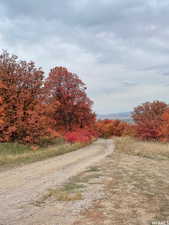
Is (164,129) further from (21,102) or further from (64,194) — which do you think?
(64,194)

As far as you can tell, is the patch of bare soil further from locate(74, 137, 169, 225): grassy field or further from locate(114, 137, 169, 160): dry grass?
locate(114, 137, 169, 160): dry grass

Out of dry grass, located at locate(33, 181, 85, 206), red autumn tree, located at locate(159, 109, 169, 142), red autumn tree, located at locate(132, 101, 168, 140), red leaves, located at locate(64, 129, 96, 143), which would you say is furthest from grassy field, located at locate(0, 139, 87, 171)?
red autumn tree, located at locate(132, 101, 168, 140)

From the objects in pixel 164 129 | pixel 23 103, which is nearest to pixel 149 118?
pixel 164 129

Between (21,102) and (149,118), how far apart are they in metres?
43.7

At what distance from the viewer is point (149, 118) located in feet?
202

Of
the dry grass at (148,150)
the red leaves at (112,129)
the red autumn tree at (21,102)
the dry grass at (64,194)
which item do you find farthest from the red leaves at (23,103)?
the red leaves at (112,129)

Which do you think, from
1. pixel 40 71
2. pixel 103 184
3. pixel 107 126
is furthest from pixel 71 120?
pixel 107 126

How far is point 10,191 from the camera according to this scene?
8898 mm

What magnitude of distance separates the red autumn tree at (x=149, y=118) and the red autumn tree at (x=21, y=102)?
34.5 meters

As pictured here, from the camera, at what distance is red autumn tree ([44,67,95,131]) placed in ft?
114

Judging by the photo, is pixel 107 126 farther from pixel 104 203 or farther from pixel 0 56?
pixel 104 203

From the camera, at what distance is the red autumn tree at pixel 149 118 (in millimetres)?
54625

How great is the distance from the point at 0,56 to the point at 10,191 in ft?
63.6

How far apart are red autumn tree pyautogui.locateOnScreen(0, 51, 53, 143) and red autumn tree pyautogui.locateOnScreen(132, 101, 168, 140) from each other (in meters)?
34.5
